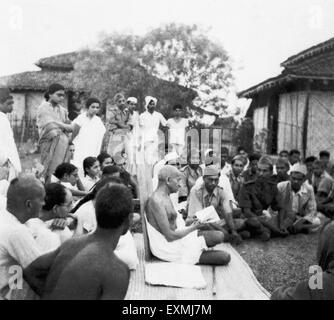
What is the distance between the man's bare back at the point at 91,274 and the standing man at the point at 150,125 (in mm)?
3758

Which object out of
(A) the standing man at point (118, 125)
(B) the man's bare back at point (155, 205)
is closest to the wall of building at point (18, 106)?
(A) the standing man at point (118, 125)

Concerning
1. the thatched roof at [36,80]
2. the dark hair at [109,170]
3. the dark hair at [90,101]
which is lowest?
the dark hair at [109,170]

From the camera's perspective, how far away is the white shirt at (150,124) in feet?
21.2

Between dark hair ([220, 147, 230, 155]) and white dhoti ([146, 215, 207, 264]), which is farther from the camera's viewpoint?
dark hair ([220, 147, 230, 155])

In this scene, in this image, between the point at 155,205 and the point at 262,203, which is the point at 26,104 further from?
A: the point at 262,203

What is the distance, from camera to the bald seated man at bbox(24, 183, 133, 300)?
2.46 metres

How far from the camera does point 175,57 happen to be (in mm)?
6238

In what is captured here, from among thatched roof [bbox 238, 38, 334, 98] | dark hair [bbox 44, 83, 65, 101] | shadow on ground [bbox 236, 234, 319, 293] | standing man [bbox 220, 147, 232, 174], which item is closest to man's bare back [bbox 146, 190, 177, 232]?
shadow on ground [bbox 236, 234, 319, 293]

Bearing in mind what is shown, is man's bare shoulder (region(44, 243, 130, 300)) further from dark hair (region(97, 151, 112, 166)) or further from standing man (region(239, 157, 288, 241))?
standing man (region(239, 157, 288, 241))

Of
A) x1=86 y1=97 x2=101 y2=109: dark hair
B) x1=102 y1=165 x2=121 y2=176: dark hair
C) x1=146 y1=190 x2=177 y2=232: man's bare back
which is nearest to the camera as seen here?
x1=146 y1=190 x2=177 y2=232: man's bare back

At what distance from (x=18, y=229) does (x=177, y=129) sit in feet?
12.5

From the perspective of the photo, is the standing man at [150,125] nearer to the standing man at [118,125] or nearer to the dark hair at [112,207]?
the standing man at [118,125]

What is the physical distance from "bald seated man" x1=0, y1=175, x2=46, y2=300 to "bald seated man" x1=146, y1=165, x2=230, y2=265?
1.60 m
